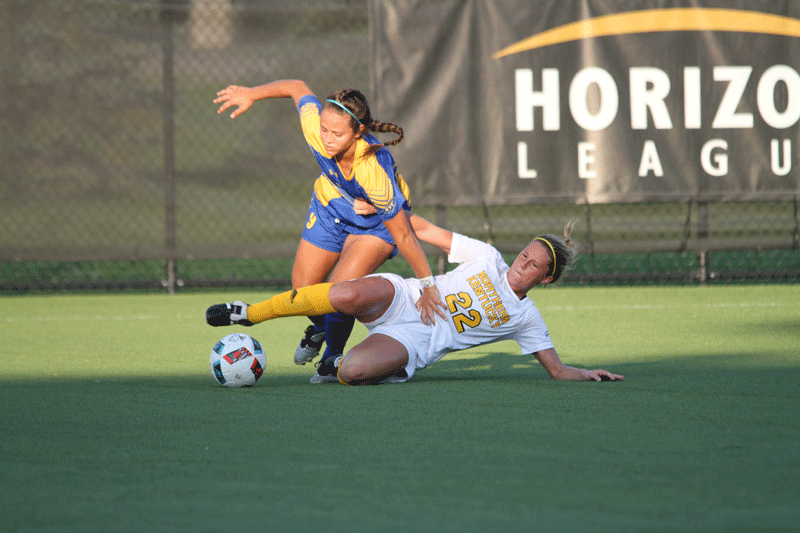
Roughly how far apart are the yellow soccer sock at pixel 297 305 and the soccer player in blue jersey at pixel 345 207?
300 mm

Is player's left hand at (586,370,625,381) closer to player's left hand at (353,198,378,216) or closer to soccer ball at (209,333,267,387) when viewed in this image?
player's left hand at (353,198,378,216)

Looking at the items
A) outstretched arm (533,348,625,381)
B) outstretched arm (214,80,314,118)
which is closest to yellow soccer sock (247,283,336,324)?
outstretched arm (533,348,625,381)

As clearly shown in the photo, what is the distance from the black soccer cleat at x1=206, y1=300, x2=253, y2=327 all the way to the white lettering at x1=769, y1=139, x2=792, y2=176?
210 inches

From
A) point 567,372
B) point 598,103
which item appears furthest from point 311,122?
point 598,103

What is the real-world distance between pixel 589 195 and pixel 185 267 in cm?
410

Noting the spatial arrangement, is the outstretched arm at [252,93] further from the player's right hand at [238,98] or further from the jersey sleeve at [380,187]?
the jersey sleeve at [380,187]

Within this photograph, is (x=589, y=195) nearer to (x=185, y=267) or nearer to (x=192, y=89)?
(x=192, y=89)

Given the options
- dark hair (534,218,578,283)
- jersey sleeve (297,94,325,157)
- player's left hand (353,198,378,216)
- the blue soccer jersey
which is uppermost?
jersey sleeve (297,94,325,157)

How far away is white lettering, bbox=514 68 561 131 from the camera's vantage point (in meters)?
7.57

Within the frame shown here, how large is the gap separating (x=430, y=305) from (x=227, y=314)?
0.90 meters

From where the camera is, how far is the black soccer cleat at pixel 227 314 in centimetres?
396

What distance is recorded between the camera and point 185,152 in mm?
7602

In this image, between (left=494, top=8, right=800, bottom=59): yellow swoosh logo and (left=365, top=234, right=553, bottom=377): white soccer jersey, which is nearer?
(left=365, top=234, right=553, bottom=377): white soccer jersey

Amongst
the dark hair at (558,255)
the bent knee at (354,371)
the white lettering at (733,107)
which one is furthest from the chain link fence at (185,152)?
the bent knee at (354,371)
